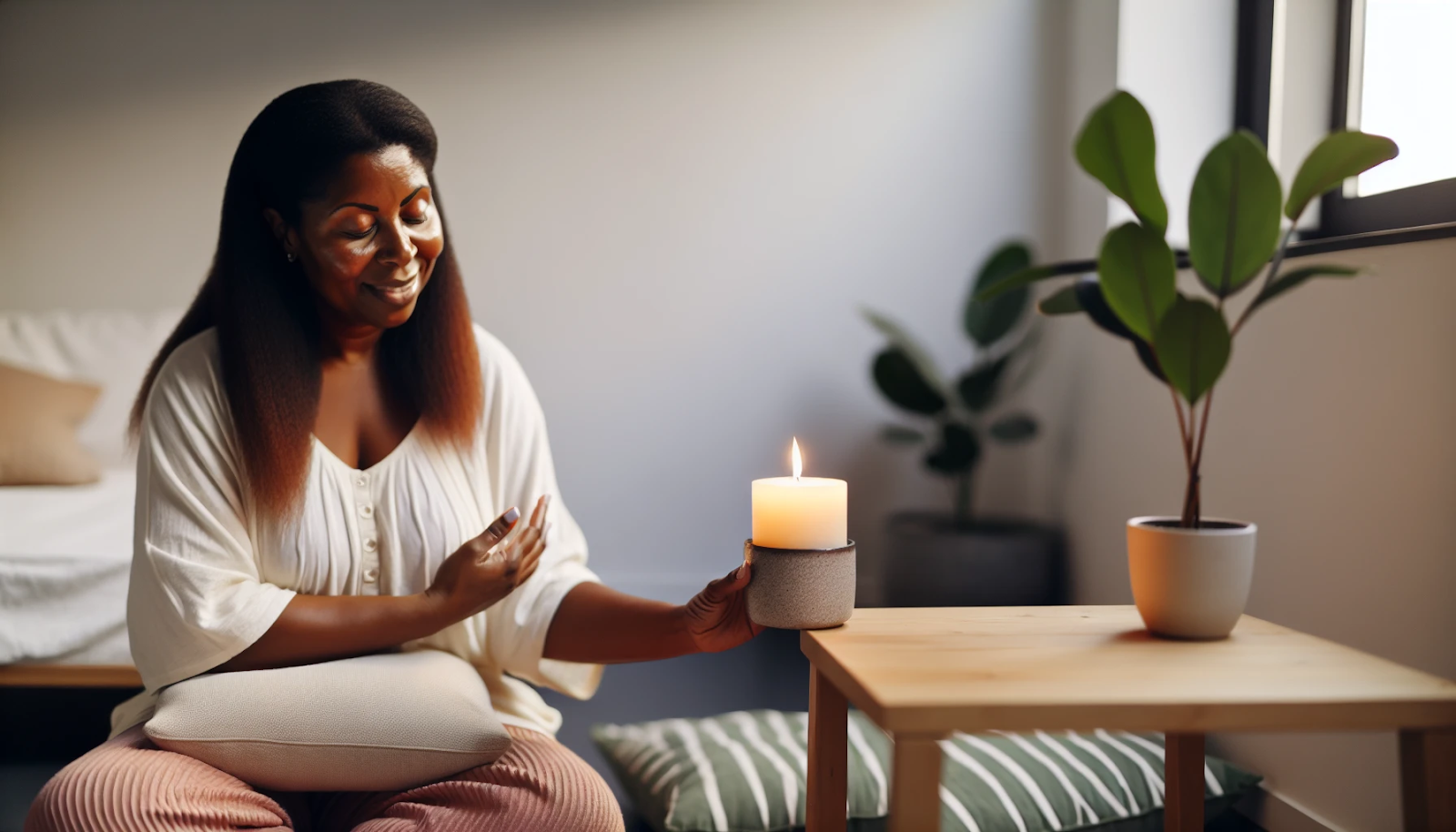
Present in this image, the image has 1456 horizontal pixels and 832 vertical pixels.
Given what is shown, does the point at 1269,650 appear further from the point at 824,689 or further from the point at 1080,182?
the point at 1080,182

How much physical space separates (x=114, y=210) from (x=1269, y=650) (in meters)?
2.95

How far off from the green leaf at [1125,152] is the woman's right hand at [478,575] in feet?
2.09

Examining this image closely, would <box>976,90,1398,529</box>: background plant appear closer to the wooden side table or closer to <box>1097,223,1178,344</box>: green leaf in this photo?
<box>1097,223,1178,344</box>: green leaf

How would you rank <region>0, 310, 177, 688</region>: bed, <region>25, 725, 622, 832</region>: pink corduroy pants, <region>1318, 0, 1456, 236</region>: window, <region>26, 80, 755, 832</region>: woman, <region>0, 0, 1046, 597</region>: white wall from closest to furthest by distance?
<region>25, 725, 622, 832</region>: pink corduroy pants < <region>26, 80, 755, 832</region>: woman < <region>1318, 0, 1456, 236</region>: window < <region>0, 310, 177, 688</region>: bed < <region>0, 0, 1046, 597</region>: white wall

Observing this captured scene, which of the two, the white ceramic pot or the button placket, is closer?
the white ceramic pot

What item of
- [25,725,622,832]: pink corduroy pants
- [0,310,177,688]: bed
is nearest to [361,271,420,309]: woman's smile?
[25,725,622,832]: pink corduroy pants

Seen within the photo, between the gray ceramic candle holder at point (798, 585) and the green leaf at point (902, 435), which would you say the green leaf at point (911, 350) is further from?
the gray ceramic candle holder at point (798, 585)

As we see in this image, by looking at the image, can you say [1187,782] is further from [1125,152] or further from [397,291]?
[397,291]

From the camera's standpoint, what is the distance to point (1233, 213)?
91 cm

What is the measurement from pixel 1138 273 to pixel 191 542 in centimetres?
91

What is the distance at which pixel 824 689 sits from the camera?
0.95 meters

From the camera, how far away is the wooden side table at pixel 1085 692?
75cm

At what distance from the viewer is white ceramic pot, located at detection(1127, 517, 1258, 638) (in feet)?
3.04

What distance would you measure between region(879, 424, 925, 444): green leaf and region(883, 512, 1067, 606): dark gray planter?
0.22 metres
